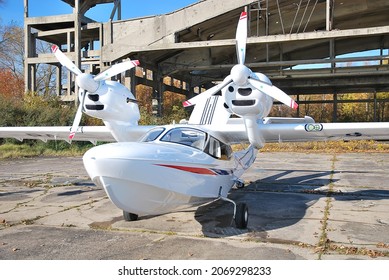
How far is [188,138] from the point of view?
26.1ft

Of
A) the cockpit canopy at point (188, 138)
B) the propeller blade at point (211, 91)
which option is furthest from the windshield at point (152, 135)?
the propeller blade at point (211, 91)

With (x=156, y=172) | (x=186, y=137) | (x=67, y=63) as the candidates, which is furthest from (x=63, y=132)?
(x=156, y=172)

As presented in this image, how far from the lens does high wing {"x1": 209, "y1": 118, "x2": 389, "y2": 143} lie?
915 cm

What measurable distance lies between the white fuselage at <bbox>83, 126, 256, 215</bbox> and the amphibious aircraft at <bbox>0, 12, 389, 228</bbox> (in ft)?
0.05

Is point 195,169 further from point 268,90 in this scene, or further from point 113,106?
point 113,106

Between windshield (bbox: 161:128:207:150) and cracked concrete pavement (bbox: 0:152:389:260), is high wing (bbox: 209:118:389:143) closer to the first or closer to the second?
windshield (bbox: 161:128:207:150)

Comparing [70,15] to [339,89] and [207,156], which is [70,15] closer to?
[207,156]

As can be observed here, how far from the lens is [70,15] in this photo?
87.0ft

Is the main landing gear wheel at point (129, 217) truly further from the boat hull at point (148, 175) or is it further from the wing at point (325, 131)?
the wing at point (325, 131)

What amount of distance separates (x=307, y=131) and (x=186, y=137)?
3237mm

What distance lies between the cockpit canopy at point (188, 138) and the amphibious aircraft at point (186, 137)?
0.07 ft

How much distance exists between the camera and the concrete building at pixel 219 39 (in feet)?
77.4
